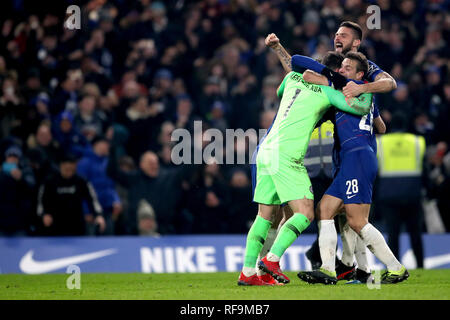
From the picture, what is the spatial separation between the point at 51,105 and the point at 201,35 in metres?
3.69

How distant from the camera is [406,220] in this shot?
11.8 meters

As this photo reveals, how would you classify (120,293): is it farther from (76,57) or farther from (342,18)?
(342,18)

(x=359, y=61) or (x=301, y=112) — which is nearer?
(x=301, y=112)

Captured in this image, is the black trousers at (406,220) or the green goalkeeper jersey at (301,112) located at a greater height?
the green goalkeeper jersey at (301,112)

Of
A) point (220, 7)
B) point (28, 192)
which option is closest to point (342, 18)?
point (220, 7)

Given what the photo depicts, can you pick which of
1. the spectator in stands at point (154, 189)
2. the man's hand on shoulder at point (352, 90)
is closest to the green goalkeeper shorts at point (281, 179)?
the man's hand on shoulder at point (352, 90)

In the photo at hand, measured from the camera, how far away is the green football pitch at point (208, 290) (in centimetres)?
677

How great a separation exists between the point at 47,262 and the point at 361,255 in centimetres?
527

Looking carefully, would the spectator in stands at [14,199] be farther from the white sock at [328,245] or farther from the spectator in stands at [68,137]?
the white sock at [328,245]

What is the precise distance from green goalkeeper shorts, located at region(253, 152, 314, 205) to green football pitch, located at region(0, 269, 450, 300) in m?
0.84

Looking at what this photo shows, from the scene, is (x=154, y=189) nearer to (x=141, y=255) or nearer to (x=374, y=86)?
(x=141, y=255)

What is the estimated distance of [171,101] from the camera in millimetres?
14891

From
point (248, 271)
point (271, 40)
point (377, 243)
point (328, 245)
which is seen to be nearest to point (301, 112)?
point (271, 40)

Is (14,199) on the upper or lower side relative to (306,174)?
lower
